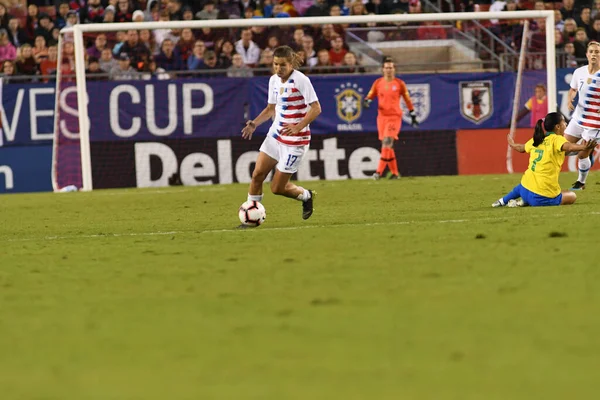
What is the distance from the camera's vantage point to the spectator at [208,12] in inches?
903

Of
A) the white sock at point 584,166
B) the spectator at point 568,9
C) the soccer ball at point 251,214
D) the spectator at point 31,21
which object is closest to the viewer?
the soccer ball at point 251,214

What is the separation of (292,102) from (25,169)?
10.3 metres

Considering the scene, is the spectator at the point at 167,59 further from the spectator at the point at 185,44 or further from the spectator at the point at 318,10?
the spectator at the point at 318,10

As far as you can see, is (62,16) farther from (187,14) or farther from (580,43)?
(580,43)

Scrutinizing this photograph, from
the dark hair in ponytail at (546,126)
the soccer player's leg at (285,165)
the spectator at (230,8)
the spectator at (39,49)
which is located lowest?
the soccer player's leg at (285,165)

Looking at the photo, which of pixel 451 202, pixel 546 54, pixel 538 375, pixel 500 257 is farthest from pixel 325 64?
pixel 538 375

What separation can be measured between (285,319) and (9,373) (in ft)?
5.03

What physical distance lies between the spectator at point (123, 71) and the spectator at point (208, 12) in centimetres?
233

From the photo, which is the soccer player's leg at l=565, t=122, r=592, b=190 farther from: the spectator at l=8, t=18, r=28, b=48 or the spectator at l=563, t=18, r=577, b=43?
the spectator at l=8, t=18, r=28, b=48

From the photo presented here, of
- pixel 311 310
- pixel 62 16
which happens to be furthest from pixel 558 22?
pixel 311 310

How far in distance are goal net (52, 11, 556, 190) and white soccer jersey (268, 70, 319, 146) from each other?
347 inches

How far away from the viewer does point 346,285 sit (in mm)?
7102

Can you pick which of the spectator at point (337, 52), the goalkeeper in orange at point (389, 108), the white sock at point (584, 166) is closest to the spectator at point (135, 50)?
the spectator at point (337, 52)

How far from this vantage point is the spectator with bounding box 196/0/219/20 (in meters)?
22.9
